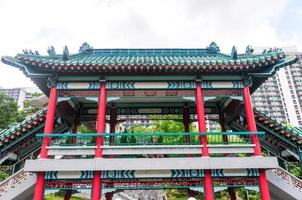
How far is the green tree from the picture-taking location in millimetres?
26344

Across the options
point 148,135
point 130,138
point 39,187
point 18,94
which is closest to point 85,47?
point 130,138

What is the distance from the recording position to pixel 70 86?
9.42 meters

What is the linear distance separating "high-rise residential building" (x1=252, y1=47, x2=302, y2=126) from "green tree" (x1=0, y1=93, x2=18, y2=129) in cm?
7999

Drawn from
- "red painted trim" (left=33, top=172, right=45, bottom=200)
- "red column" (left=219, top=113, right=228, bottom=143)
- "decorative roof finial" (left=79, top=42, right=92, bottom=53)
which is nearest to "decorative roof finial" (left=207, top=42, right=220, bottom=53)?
"red column" (left=219, top=113, right=228, bottom=143)

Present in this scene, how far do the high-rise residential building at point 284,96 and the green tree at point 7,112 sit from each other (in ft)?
262

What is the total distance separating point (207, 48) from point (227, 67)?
16.4ft

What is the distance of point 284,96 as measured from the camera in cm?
8825

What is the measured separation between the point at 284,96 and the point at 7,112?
302ft

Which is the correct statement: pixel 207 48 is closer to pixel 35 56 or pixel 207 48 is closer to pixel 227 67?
pixel 227 67

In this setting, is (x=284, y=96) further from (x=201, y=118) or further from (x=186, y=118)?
(x=201, y=118)

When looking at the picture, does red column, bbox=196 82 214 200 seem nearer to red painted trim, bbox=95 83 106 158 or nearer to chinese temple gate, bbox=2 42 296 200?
chinese temple gate, bbox=2 42 296 200

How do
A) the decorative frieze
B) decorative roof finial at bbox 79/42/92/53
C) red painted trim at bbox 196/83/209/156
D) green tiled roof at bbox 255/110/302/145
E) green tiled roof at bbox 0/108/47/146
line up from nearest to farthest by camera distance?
red painted trim at bbox 196/83/209/156 → green tiled roof at bbox 0/108/47/146 → the decorative frieze → green tiled roof at bbox 255/110/302/145 → decorative roof finial at bbox 79/42/92/53

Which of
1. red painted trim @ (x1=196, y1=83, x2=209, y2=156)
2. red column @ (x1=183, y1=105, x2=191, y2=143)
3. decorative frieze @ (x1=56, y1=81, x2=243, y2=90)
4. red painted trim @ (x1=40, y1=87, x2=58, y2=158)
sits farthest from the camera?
red column @ (x1=183, y1=105, x2=191, y2=143)

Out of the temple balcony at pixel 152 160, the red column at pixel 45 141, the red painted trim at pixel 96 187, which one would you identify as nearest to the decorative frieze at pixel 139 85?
the red column at pixel 45 141
